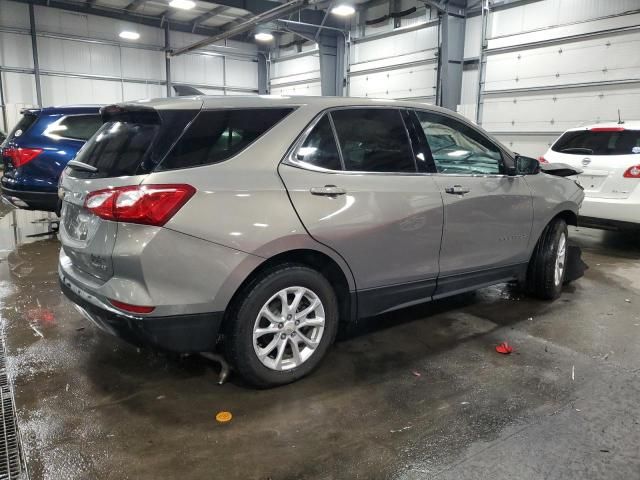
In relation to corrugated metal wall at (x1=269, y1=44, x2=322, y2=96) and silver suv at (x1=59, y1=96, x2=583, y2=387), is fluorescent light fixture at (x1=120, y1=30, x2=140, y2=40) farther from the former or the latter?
silver suv at (x1=59, y1=96, x2=583, y2=387)

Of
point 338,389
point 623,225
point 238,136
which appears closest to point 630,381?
point 338,389

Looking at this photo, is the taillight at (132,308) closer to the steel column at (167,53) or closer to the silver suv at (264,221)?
the silver suv at (264,221)

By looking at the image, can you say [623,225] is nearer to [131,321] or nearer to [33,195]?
[131,321]

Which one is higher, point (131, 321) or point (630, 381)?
point (131, 321)

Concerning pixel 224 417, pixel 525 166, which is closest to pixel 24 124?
pixel 224 417

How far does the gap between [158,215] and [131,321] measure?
0.52 m

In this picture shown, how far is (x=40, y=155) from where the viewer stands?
20.5 feet

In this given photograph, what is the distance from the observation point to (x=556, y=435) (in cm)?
242

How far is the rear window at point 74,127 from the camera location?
6406mm

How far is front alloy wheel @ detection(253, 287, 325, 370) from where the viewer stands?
8.89 ft

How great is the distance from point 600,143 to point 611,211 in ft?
3.08

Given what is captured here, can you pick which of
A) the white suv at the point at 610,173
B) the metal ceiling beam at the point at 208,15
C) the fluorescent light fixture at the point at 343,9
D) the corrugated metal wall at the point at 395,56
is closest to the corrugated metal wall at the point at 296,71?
the corrugated metal wall at the point at 395,56

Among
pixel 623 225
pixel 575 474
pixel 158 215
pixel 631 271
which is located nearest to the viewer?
pixel 575 474

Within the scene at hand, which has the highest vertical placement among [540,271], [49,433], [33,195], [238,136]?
[238,136]
